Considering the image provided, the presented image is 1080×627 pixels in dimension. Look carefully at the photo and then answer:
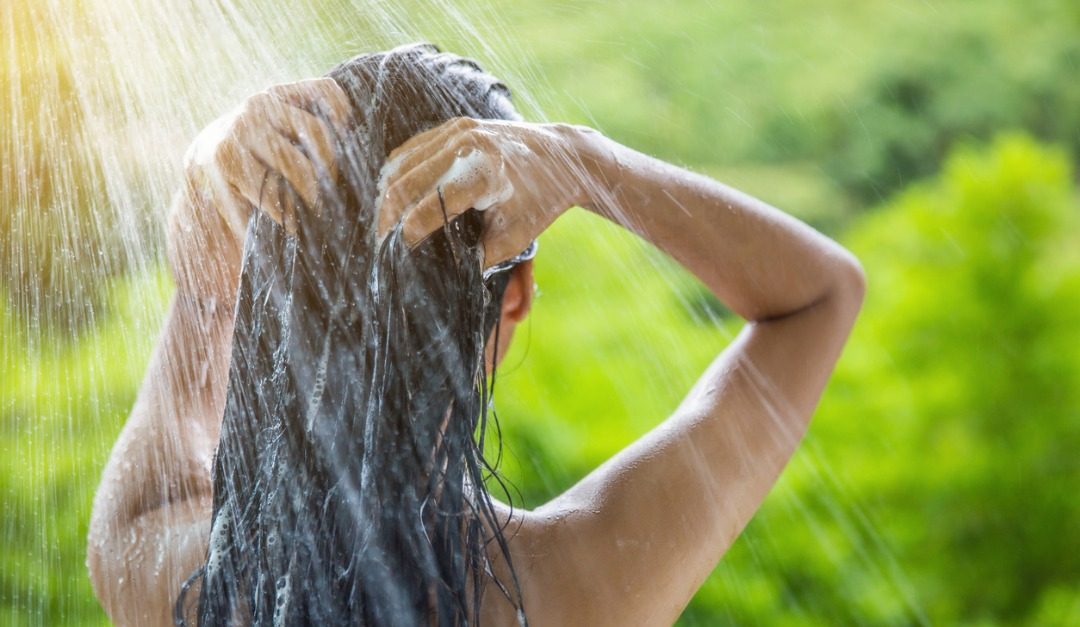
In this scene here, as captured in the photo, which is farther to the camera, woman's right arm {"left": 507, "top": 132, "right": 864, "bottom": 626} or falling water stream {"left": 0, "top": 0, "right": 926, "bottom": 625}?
falling water stream {"left": 0, "top": 0, "right": 926, "bottom": 625}

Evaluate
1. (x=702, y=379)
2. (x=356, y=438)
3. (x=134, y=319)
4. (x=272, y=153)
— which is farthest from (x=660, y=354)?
(x=272, y=153)

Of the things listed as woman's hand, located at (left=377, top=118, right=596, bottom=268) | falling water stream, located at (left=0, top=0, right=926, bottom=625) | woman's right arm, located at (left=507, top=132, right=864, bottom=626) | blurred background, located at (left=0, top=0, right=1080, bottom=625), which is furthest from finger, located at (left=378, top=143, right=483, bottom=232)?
blurred background, located at (left=0, top=0, right=1080, bottom=625)

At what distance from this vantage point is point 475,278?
0.81m

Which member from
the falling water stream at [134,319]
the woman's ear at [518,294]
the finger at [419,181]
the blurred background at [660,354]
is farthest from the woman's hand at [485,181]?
the blurred background at [660,354]

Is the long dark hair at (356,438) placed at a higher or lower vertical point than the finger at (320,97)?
lower

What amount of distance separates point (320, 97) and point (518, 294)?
260 mm

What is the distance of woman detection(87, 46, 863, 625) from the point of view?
0.77 meters

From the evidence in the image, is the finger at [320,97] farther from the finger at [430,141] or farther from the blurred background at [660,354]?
the blurred background at [660,354]

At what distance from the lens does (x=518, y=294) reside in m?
0.94

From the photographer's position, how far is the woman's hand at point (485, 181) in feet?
2.42

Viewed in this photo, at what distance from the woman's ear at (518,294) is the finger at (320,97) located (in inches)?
8.2

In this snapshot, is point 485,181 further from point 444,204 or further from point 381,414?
point 381,414

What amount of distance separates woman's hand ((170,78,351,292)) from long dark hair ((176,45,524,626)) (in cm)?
2

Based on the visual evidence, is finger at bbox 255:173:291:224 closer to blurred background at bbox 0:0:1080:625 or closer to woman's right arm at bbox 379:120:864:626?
woman's right arm at bbox 379:120:864:626
